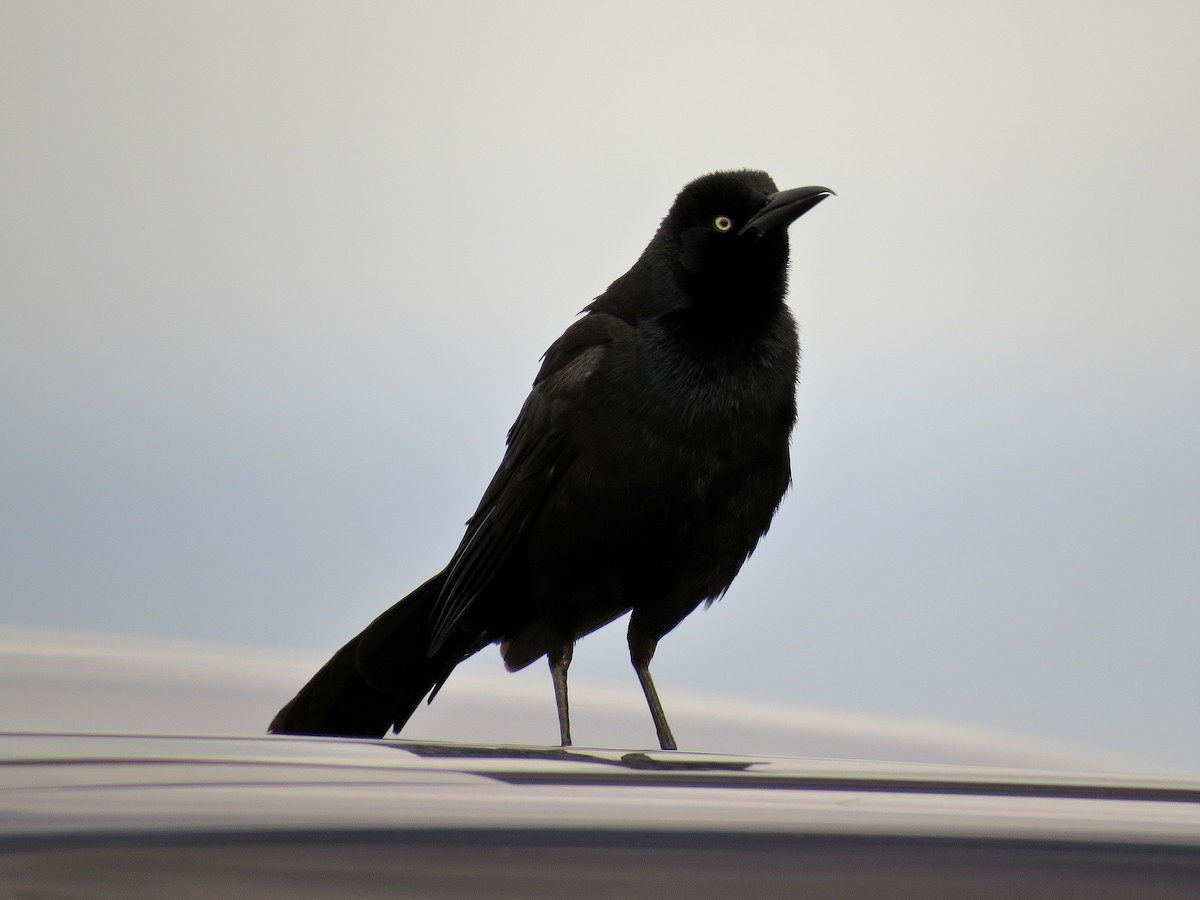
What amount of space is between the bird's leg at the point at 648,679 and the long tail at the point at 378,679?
0.37 m

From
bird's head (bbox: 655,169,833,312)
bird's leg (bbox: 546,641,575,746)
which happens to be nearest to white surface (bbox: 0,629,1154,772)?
bird's leg (bbox: 546,641,575,746)

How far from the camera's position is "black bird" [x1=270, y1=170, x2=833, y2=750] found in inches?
110

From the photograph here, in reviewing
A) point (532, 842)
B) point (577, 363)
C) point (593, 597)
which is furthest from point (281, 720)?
point (532, 842)

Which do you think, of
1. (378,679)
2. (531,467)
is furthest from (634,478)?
(378,679)

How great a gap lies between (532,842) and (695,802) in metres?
0.15

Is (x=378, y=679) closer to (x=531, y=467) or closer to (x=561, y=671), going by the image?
(x=561, y=671)

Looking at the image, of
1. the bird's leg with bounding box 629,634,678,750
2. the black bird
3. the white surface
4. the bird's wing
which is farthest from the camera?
the bird's wing

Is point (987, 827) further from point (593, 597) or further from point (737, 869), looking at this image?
point (593, 597)

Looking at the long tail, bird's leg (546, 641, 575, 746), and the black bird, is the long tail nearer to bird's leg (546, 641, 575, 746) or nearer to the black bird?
the black bird

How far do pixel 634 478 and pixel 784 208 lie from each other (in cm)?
70

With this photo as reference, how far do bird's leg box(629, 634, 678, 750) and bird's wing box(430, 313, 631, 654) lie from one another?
34cm

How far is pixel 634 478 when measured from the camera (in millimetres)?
2797

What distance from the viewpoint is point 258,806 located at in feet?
3.19

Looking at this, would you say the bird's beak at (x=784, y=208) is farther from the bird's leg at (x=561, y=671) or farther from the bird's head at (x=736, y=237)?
the bird's leg at (x=561, y=671)
